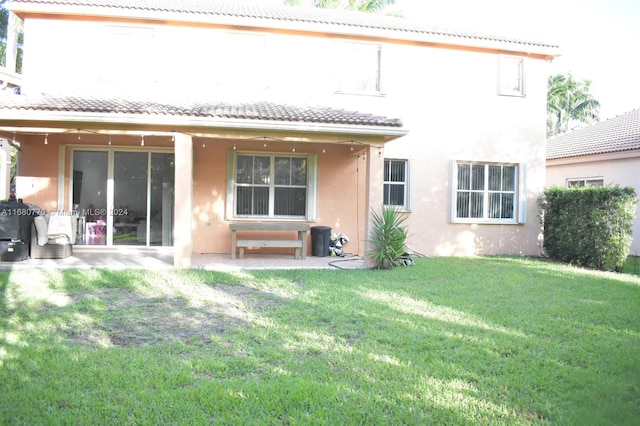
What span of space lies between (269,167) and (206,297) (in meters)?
6.06

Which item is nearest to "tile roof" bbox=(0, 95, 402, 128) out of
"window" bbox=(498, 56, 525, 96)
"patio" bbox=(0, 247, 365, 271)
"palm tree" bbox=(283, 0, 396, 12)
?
"patio" bbox=(0, 247, 365, 271)

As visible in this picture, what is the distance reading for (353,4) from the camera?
28500mm

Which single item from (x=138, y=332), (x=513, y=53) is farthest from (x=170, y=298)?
(x=513, y=53)

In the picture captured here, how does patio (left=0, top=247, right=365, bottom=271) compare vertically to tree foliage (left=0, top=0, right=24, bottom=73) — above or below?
below

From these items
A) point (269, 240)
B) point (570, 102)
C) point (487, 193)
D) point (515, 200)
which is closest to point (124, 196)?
point (269, 240)

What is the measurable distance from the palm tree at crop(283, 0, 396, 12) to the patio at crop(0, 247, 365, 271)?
65.9ft

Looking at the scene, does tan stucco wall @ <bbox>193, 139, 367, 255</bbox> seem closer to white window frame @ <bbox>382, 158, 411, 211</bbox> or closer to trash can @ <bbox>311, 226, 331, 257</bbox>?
trash can @ <bbox>311, 226, 331, 257</bbox>

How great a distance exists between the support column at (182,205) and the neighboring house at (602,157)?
13.0 metres

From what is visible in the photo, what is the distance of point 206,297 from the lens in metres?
7.48

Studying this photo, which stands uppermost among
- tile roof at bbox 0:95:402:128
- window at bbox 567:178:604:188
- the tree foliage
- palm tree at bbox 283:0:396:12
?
palm tree at bbox 283:0:396:12

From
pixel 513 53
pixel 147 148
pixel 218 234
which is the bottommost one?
pixel 218 234

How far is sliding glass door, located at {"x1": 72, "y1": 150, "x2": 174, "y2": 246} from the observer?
1232 cm

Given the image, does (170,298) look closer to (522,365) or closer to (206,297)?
(206,297)

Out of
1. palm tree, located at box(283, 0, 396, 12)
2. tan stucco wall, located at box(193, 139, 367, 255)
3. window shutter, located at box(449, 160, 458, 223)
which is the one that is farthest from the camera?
palm tree, located at box(283, 0, 396, 12)
